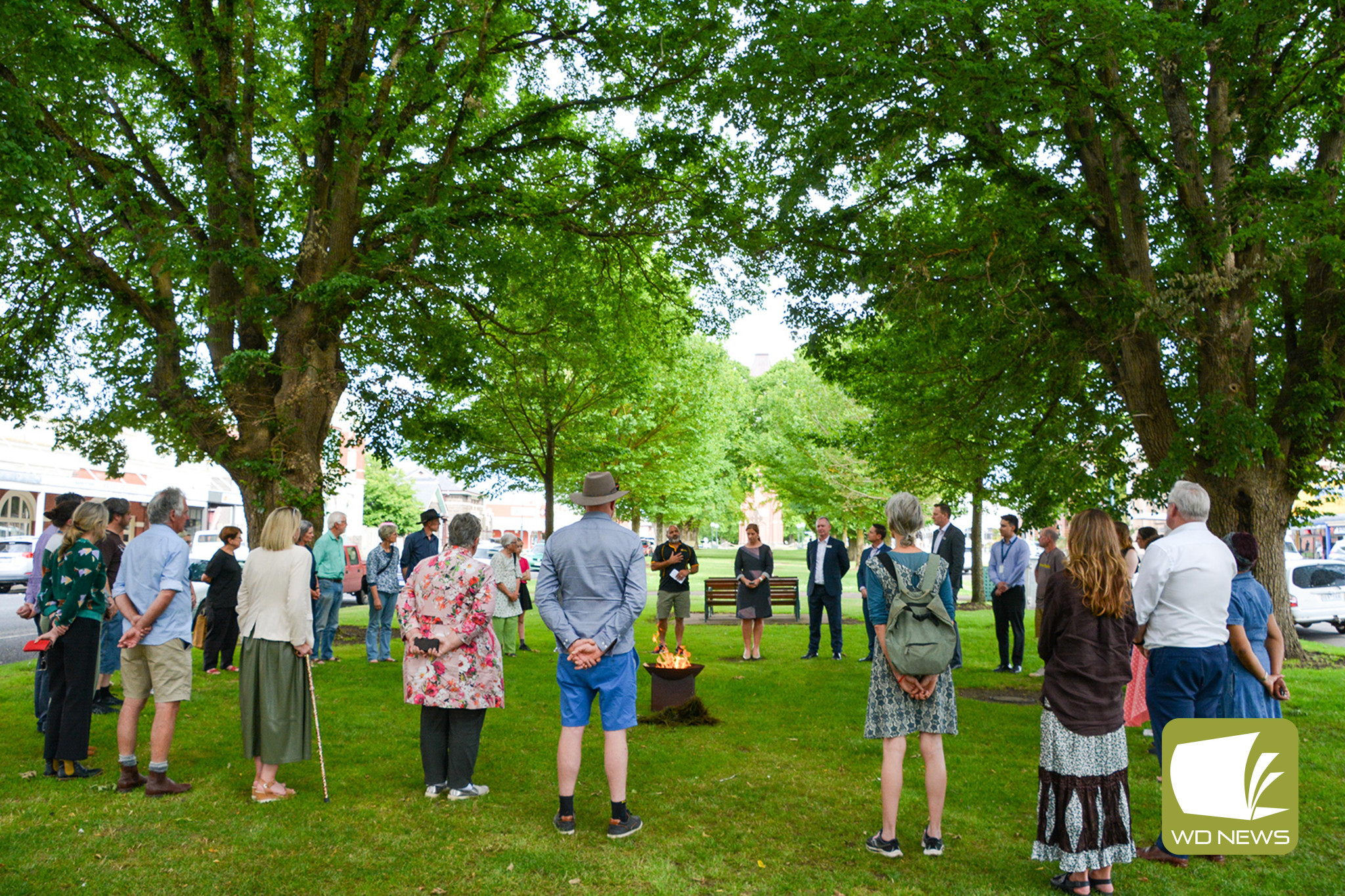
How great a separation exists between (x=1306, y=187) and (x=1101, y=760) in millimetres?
6986

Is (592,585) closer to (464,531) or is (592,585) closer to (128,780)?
(464,531)

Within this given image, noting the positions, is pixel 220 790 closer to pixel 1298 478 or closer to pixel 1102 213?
pixel 1102 213

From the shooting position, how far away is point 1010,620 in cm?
1170

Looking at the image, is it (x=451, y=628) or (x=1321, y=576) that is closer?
(x=451, y=628)

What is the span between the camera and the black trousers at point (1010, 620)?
37.4 feet

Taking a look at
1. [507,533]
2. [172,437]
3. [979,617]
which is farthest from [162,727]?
[979,617]

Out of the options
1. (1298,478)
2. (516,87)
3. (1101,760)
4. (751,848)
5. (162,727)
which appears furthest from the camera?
(516,87)

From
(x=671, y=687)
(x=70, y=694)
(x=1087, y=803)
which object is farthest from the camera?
(x=671, y=687)

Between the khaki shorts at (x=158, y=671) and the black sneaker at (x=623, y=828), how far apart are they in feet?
9.51

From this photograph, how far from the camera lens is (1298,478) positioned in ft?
37.8

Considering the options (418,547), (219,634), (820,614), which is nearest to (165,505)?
(418,547)

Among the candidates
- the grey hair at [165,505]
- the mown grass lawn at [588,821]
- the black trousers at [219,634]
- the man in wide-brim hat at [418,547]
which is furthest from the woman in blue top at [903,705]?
the black trousers at [219,634]

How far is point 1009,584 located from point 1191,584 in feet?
21.5

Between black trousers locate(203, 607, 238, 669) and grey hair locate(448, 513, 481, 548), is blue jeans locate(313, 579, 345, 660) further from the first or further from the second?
grey hair locate(448, 513, 481, 548)
